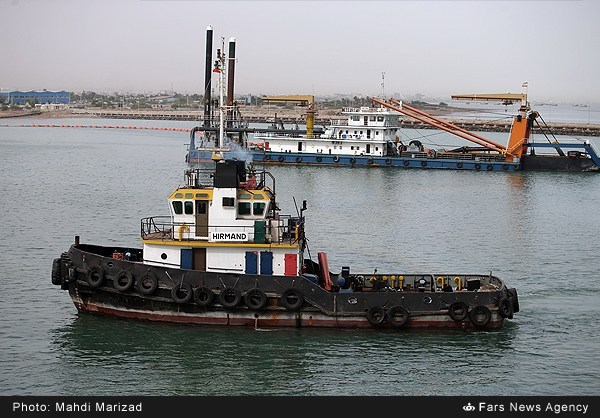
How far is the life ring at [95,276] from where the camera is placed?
66.1 feet

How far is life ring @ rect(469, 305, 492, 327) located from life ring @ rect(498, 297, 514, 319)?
0.88ft

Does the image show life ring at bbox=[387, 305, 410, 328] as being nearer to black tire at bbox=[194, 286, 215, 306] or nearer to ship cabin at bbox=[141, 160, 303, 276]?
ship cabin at bbox=[141, 160, 303, 276]

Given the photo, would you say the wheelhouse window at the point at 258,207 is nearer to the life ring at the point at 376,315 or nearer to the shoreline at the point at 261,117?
the life ring at the point at 376,315

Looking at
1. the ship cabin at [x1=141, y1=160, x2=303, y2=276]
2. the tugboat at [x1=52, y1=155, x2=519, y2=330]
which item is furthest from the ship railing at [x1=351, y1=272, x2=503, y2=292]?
the ship cabin at [x1=141, y1=160, x2=303, y2=276]

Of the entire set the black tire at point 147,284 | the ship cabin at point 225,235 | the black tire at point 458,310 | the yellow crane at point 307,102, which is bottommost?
the black tire at point 458,310

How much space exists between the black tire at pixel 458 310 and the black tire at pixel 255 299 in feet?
14.0

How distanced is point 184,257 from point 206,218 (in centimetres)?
103

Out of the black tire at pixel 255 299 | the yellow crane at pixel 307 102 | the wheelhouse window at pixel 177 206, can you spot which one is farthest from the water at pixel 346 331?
the yellow crane at pixel 307 102

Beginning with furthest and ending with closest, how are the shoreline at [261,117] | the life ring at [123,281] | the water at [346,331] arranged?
the shoreline at [261,117], the life ring at [123,281], the water at [346,331]

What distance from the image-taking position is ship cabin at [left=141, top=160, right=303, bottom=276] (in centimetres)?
2008

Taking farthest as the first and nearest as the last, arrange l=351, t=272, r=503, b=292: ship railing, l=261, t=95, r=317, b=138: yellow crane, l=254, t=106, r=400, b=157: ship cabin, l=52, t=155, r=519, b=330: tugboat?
l=261, t=95, r=317, b=138: yellow crane < l=254, t=106, r=400, b=157: ship cabin < l=351, t=272, r=503, b=292: ship railing < l=52, t=155, r=519, b=330: tugboat

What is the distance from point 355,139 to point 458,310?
46664 mm

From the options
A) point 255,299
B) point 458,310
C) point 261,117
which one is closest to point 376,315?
point 458,310
